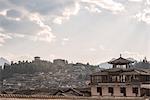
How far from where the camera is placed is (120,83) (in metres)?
58.8

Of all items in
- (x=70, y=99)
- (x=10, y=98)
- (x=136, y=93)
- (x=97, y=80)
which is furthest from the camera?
(x=97, y=80)

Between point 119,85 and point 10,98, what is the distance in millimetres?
32113

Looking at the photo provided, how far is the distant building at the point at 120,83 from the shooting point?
57322 mm

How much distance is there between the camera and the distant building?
188 feet

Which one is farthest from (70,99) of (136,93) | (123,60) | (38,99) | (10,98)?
(123,60)

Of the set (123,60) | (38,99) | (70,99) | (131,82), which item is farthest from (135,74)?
(38,99)

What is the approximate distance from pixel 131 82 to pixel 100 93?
17.7 ft

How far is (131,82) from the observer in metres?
58.0

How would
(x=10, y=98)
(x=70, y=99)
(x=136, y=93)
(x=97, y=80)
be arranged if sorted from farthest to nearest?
(x=97, y=80) < (x=136, y=93) < (x=70, y=99) < (x=10, y=98)

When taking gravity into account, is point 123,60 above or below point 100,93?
above

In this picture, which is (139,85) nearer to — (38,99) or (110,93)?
(110,93)

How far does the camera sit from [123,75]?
59.6 metres

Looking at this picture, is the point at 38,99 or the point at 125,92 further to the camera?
the point at 125,92

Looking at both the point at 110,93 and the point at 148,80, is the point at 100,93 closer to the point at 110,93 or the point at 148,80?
the point at 110,93
